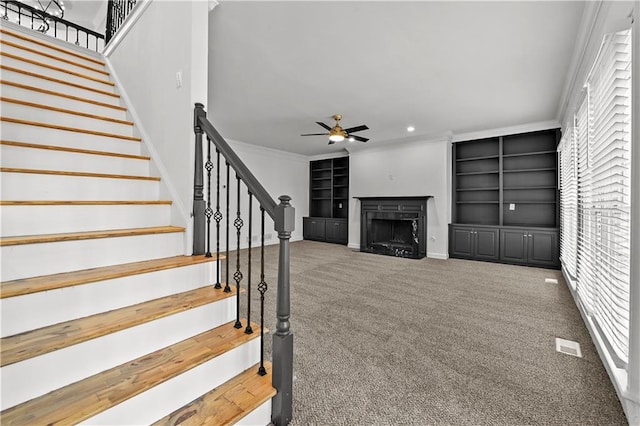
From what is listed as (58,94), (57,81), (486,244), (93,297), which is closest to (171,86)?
(58,94)

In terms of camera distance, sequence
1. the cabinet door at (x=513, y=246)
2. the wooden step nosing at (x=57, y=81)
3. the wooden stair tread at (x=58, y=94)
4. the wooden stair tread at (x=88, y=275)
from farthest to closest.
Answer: the cabinet door at (x=513, y=246) < the wooden step nosing at (x=57, y=81) < the wooden stair tread at (x=58, y=94) < the wooden stair tread at (x=88, y=275)

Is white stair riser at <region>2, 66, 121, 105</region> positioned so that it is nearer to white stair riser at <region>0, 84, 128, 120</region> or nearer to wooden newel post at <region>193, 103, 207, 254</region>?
white stair riser at <region>0, 84, 128, 120</region>

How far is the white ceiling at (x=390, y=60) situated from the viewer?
2.33m

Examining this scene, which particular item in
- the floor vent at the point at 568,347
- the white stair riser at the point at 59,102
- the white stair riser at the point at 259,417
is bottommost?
the floor vent at the point at 568,347

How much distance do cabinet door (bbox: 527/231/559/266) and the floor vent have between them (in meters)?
3.29

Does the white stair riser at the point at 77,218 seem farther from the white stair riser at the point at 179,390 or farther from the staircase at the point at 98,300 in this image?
the white stair riser at the point at 179,390

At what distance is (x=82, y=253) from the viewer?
5.10ft

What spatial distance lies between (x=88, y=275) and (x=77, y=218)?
0.52 metres

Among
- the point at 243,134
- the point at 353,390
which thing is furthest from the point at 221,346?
the point at 243,134

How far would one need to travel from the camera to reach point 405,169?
6.48m

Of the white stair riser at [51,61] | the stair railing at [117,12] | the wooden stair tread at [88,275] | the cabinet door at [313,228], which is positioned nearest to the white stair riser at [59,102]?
the white stair riser at [51,61]

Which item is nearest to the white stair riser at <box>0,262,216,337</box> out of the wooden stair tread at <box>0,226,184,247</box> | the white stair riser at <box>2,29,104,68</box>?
the wooden stair tread at <box>0,226,184,247</box>

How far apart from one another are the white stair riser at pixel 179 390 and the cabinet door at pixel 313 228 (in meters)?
6.66

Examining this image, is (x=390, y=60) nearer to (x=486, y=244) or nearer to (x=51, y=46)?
(x=51, y=46)
